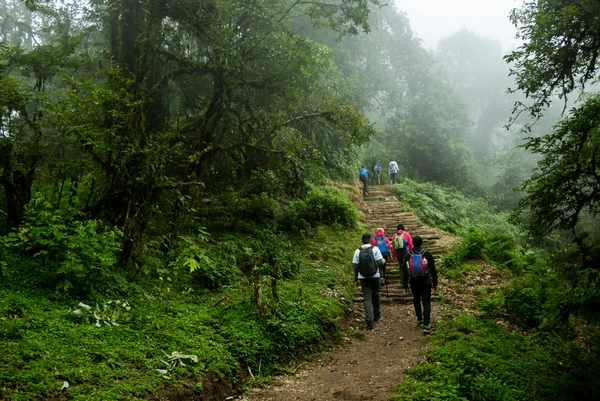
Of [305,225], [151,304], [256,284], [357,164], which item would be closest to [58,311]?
[151,304]

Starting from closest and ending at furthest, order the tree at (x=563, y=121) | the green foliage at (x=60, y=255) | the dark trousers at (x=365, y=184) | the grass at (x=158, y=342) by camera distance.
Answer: the grass at (x=158, y=342), the tree at (x=563, y=121), the green foliage at (x=60, y=255), the dark trousers at (x=365, y=184)

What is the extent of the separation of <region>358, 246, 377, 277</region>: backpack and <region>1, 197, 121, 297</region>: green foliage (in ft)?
14.6

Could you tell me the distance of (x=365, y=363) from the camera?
7016 mm

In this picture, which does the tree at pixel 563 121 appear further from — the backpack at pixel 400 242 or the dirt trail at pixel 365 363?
the backpack at pixel 400 242

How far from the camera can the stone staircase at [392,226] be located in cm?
1071

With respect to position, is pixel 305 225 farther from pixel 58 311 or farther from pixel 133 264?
pixel 58 311

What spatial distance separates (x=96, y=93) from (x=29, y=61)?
12.7 ft

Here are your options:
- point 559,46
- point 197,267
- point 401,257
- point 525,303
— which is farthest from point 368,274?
point 559,46

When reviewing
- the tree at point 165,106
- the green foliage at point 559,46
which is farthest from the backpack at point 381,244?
the green foliage at point 559,46

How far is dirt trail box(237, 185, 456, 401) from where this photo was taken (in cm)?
582

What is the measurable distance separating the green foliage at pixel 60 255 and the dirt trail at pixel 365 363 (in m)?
2.91

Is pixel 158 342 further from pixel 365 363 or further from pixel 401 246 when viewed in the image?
pixel 401 246

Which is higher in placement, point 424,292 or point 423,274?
point 423,274

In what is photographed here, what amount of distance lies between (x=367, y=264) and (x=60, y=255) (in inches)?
211
